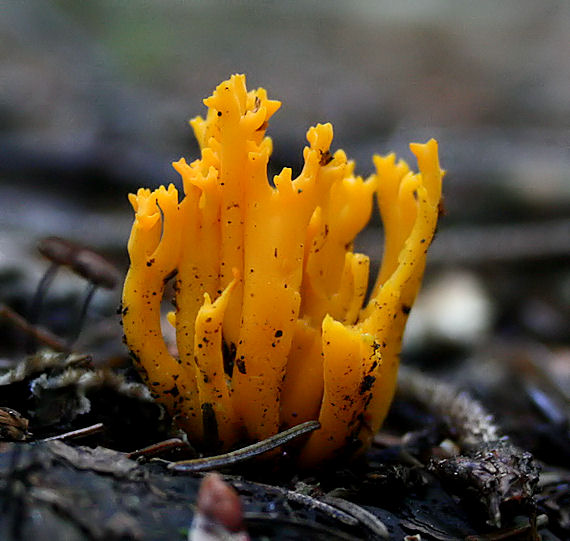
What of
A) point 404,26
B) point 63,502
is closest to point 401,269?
point 63,502

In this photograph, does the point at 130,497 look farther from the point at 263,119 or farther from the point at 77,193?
the point at 77,193

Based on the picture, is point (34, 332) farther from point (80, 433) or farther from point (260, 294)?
point (260, 294)

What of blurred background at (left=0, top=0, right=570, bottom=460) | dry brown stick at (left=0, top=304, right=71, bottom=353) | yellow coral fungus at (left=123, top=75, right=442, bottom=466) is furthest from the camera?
blurred background at (left=0, top=0, right=570, bottom=460)

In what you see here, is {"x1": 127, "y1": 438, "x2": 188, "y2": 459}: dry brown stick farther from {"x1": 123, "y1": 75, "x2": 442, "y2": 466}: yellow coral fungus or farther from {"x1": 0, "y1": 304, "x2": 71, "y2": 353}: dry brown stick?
{"x1": 0, "y1": 304, "x2": 71, "y2": 353}: dry brown stick

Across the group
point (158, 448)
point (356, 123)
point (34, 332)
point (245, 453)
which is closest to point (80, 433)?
point (158, 448)

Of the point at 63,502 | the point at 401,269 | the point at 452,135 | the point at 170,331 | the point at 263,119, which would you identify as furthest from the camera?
the point at 452,135

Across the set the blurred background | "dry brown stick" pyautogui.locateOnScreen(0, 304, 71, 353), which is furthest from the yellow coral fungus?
the blurred background
